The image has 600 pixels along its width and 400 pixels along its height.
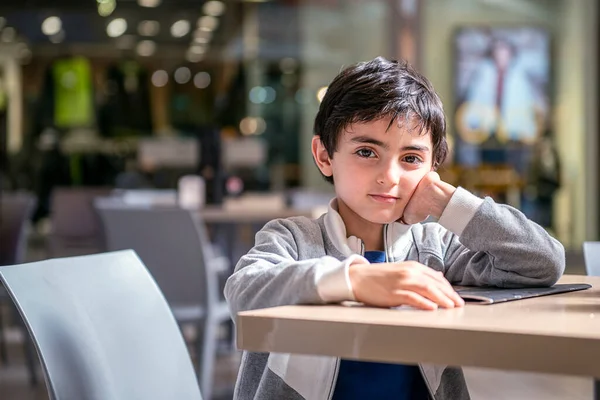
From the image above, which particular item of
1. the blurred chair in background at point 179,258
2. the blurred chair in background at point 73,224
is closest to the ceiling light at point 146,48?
the blurred chair in background at point 73,224

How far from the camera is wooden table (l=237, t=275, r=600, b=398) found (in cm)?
96

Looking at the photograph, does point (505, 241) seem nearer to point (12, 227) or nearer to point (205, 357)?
point (205, 357)

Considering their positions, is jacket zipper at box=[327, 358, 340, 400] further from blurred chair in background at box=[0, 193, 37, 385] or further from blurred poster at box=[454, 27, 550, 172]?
blurred poster at box=[454, 27, 550, 172]

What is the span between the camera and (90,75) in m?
8.29

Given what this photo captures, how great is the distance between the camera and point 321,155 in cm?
160

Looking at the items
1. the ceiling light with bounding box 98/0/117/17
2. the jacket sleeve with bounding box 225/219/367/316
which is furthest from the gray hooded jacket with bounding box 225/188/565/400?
the ceiling light with bounding box 98/0/117/17

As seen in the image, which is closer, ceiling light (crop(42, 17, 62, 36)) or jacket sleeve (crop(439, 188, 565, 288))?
jacket sleeve (crop(439, 188, 565, 288))

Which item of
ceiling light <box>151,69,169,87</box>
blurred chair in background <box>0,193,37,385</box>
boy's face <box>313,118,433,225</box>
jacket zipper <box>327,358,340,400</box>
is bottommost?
blurred chair in background <box>0,193,37,385</box>

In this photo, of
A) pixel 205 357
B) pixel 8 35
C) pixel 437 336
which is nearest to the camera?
pixel 437 336

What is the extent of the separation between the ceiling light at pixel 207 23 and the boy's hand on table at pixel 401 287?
23.6 feet

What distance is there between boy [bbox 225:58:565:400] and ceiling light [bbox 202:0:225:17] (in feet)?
22.6

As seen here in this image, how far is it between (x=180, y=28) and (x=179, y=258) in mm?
4838

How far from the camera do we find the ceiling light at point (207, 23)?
820 centimetres

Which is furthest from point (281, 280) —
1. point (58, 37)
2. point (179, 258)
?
point (58, 37)
